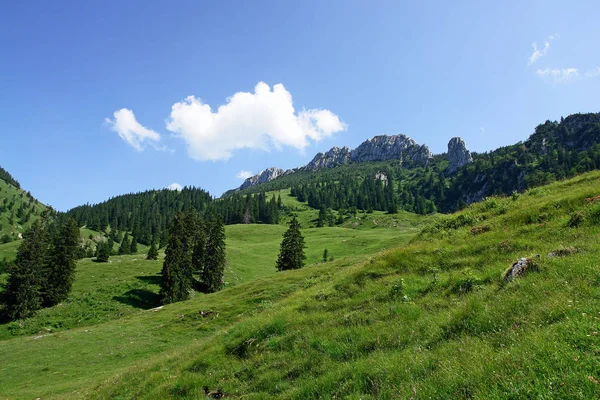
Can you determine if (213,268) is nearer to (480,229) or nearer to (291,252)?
(291,252)

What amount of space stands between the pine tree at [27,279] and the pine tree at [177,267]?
70.7ft

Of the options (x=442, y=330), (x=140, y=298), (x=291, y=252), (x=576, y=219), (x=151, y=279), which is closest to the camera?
(x=442, y=330)

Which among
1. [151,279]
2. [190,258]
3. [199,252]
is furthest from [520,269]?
[199,252]

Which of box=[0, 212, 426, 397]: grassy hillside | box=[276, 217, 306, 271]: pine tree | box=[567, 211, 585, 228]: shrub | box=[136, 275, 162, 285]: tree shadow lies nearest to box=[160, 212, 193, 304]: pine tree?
box=[0, 212, 426, 397]: grassy hillside

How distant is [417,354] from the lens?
323 inches

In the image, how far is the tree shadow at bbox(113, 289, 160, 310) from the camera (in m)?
64.2

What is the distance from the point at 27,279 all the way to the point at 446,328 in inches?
2896

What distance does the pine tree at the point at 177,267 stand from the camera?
67.1 metres

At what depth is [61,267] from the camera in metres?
64.6

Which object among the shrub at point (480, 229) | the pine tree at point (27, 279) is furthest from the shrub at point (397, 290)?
the pine tree at point (27, 279)

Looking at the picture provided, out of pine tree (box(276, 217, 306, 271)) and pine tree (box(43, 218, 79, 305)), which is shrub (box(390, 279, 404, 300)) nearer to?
pine tree (box(276, 217, 306, 271))

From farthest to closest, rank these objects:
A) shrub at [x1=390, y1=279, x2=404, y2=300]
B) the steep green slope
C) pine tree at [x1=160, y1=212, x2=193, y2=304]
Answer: pine tree at [x1=160, y1=212, x2=193, y2=304], shrub at [x1=390, y1=279, x2=404, y2=300], the steep green slope

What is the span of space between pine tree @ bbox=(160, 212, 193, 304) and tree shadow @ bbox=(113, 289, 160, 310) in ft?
6.62

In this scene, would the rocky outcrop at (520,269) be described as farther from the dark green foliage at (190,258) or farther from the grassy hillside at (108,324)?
the dark green foliage at (190,258)
